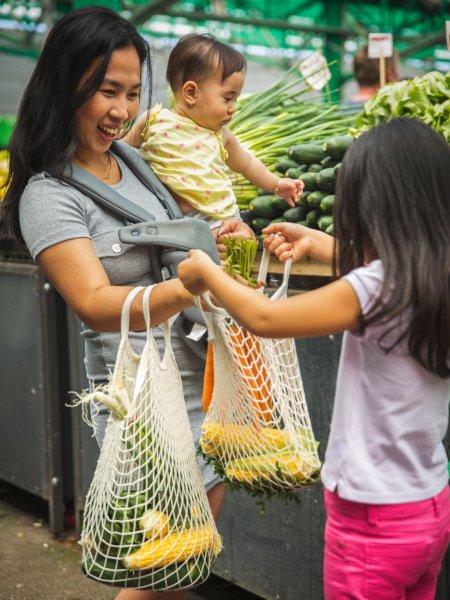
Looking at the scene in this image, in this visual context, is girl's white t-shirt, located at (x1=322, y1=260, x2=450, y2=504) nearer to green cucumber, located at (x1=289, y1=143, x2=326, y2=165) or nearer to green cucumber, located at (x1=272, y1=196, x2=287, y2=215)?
green cucumber, located at (x1=272, y1=196, x2=287, y2=215)

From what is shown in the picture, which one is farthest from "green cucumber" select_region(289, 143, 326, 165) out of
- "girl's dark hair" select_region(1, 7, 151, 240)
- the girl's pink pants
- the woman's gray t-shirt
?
the girl's pink pants

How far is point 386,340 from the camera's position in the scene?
6.31ft

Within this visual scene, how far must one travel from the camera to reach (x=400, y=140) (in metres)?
1.94

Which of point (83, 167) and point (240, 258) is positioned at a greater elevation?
point (83, 167)

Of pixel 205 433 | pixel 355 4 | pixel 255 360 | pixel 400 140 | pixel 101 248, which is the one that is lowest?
pixel 205 433

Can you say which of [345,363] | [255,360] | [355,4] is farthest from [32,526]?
[355,4]

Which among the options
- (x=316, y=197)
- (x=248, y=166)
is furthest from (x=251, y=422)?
(x=316, y=197)

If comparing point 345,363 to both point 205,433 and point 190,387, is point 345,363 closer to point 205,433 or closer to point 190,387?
point 205,433

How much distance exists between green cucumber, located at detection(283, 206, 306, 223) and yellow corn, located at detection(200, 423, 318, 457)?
153 cm

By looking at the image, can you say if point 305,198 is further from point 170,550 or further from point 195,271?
point 170,550

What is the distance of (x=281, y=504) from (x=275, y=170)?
60.8 inches

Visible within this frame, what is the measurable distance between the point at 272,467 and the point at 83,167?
3.10ft

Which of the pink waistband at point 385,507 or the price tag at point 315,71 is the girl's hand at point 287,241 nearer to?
the pink waistband at point 385,507

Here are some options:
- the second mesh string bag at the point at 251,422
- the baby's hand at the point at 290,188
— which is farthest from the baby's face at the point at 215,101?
the second mesh string bag at the point at 251,422
